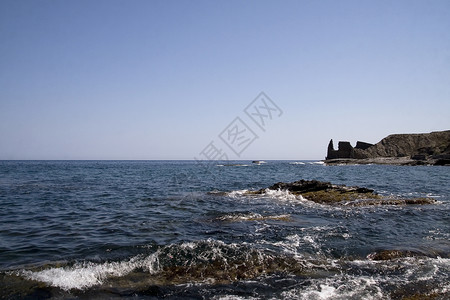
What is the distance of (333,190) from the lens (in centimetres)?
2403

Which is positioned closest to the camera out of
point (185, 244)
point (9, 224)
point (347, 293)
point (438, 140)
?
point (347, 293)

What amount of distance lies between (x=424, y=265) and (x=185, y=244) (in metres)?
7.83

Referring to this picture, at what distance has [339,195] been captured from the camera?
22.5 m

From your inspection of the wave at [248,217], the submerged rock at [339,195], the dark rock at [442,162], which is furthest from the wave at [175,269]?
the dark rock at [442,162]

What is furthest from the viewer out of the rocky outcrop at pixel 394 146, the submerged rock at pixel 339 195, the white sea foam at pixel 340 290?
the rocky outcrop at pixel 394 146

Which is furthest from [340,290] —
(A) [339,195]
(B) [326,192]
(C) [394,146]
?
(C) [394,146]

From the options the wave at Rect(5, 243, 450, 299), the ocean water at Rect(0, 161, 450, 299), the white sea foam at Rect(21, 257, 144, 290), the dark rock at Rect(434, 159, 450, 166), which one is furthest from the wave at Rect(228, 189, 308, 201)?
the dark rock at Rect(434, 159, 450, 166)

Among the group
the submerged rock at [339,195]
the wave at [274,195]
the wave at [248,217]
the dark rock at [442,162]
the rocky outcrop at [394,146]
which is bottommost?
the wave at [248,217]

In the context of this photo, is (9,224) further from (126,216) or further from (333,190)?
(333,190)

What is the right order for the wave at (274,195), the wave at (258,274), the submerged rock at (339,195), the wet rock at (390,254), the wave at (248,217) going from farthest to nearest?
the wave at (274,195), the submerged rock at (339,195), the wave at (248,217), the wet rock at (390,254), the wave at (258,274)

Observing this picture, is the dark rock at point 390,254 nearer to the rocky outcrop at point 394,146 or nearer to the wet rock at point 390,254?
the wet rock at point 390,254

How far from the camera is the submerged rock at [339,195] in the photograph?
803 inches

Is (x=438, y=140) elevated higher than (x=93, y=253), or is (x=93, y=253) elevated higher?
(x=438, y=140)

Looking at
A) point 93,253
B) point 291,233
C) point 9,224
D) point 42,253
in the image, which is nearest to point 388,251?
point 291,233
